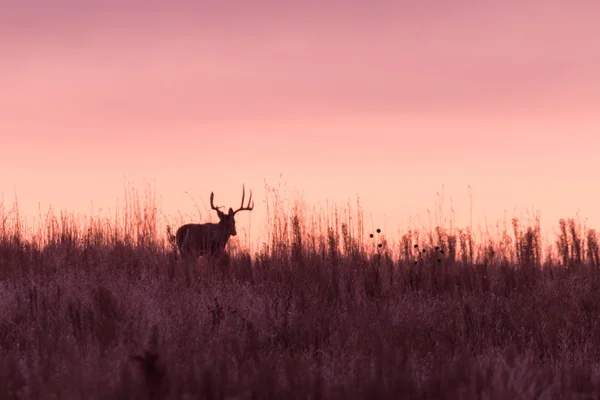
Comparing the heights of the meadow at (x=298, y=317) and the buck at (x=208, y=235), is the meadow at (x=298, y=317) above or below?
below

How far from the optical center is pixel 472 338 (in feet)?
25.7

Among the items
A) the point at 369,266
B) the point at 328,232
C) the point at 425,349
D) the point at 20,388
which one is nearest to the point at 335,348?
the point at 425,349

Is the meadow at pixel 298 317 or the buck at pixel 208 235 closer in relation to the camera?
the meadow at pixel 298 317

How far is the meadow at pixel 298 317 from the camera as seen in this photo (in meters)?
4.66

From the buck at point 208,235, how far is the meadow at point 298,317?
0.94ft

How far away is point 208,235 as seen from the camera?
13.9 m

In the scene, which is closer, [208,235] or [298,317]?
[298,317]

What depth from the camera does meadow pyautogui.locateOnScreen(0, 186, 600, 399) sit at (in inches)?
184

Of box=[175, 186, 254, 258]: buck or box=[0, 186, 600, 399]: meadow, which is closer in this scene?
box=[0, 186, 600, 399]: meadow

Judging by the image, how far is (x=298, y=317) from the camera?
7.75 m

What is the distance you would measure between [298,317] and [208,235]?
20.8 feet

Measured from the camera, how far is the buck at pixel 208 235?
13.7m

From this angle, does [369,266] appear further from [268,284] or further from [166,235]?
[166,235]

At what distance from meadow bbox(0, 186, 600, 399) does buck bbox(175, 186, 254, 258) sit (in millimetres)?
286
